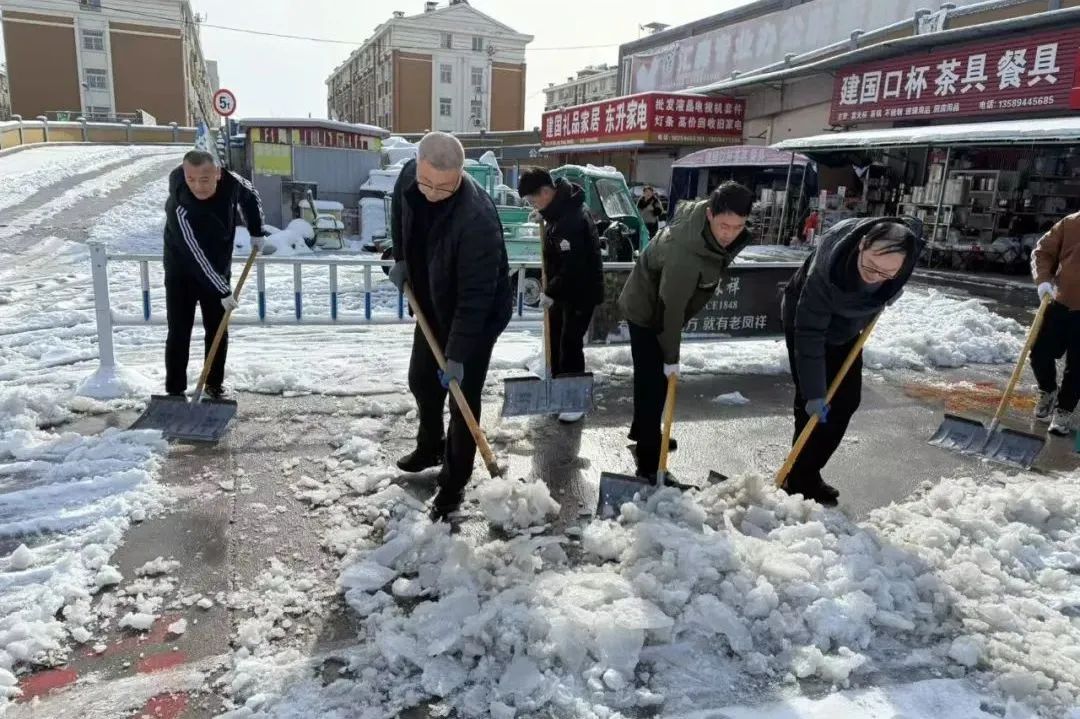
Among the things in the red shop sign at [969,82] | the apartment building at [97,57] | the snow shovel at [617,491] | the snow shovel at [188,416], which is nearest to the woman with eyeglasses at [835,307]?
the snow shovel at [617,491]

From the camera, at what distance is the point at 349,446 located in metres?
4.23

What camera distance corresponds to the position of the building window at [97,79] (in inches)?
1890

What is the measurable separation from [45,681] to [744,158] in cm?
1841

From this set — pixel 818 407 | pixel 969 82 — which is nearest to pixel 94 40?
pixel 969 82

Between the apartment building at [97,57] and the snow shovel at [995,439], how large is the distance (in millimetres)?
53177

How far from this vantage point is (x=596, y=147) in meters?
25.8

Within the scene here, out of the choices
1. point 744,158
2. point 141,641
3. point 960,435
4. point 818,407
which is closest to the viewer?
point 141,641

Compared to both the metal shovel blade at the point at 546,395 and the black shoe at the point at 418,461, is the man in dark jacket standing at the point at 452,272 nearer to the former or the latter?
the black shoe at the point at 418,461

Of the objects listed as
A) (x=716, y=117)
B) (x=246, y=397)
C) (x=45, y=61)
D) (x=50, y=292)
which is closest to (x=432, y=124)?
(x=45, y=61)

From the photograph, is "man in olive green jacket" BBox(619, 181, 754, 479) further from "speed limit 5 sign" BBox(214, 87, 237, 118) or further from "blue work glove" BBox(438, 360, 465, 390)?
"speed limit 5 sign" BBox(214, 87, 237, 118)

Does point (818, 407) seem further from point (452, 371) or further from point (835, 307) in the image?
point (452, 371)

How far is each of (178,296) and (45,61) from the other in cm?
5586

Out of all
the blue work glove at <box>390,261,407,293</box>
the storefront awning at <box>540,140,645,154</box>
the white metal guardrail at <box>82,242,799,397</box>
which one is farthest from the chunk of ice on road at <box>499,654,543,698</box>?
the storefront awning at <box>540,140,645,154</box>

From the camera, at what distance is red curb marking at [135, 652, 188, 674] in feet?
7.92
